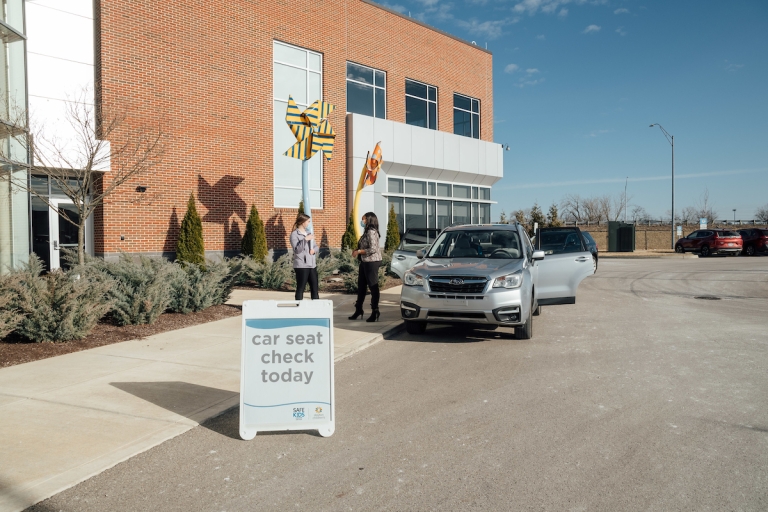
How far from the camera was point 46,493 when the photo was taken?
12.0 feet

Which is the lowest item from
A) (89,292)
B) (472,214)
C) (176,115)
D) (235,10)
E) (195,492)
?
(195,492)

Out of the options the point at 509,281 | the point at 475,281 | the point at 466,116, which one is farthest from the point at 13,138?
the point at 466,116

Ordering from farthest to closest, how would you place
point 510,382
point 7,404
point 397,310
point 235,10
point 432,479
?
1. point 235,10
2. point 397,310
3. point 510,382
4. point 7,404
5. point 432,479

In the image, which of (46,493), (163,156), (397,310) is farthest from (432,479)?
(163,156)

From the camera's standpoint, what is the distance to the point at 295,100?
69.4ft

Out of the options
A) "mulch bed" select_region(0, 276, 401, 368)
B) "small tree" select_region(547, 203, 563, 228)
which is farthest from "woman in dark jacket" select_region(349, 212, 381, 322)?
"small tree" select_region(547, 203, 563, 228)

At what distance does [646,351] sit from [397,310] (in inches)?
207

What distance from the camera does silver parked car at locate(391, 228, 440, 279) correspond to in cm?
1689

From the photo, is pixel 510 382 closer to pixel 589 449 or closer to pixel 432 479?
pixel 589 449

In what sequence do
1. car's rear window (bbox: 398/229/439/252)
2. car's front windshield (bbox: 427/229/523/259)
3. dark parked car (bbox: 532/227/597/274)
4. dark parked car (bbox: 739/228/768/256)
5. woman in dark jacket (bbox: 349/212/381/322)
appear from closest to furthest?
1. car's front windshield (bbox: 427/229/523/259)
2. woman in dark jacket (bbox: 349/212/381/322)
3. dark parked car (bbox: 532/227/597/274)
4. car's rear window (bbox: 398/229/439/252)
5. dark parked car (bbox: 739/228/768/256)

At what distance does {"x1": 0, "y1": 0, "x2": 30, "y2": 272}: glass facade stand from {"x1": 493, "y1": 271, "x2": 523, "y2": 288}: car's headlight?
A: 9293 mm

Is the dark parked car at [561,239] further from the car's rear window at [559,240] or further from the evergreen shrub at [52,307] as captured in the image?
the evergreen shrub at [52,307]

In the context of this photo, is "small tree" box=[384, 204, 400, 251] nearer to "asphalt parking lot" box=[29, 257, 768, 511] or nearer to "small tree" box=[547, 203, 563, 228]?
"asphalt parking lot" box=[29, 257, 768, 511]

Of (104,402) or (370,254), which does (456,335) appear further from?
(104,402)
